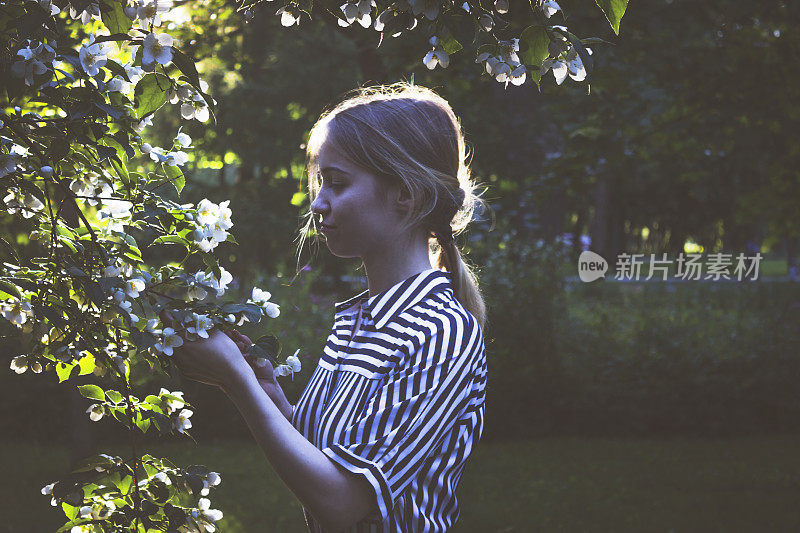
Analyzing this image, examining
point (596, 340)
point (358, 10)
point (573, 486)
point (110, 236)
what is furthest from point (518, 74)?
point (596, 340)

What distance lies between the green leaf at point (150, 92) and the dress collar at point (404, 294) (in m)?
0.63

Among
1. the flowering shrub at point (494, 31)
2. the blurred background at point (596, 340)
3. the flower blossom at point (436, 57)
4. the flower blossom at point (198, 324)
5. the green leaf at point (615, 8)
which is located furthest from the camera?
the blurred background at point (596, 340)

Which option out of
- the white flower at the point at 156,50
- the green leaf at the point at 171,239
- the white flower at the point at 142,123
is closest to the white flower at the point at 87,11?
the white flower at the point at 156,50

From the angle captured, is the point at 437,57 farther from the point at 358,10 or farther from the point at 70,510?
the point at 70,510

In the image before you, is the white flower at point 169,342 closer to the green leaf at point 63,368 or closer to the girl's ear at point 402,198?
the green leaf at point 63,368

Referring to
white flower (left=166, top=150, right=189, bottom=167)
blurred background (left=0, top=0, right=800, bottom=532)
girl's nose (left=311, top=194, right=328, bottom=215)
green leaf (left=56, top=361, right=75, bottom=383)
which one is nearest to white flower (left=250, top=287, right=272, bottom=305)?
girl's nose (left=311, top=194, right=328, bottom=215)

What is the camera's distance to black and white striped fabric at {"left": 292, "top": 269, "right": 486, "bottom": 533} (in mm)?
1592

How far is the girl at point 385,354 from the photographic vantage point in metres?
1.57

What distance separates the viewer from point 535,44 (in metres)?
1.56

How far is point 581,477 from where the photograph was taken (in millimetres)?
7504

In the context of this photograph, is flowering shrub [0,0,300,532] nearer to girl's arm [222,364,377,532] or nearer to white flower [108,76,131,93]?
white flower [108,76,131,93]

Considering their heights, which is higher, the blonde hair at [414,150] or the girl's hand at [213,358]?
the blonde hair at [414,150]

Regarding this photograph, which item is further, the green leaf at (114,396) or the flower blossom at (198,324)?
the green leaf at (114,396)

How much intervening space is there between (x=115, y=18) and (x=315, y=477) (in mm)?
948
